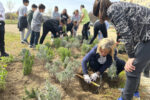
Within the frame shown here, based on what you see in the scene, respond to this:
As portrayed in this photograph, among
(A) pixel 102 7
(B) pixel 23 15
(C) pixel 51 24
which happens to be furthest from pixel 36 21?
(A) pixel 102 7

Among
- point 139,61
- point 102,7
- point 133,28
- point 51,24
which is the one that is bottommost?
point 139,61

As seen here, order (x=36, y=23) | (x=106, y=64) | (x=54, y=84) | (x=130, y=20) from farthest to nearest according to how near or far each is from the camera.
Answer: (x=36, y=23) < (x=106, y=64) < (x=54, y=84) < (x=130, y=20)

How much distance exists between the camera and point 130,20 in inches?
56.1

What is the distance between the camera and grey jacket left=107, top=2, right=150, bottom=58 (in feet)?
4.61

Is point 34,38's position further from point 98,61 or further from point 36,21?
point 98,61

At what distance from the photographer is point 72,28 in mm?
7223

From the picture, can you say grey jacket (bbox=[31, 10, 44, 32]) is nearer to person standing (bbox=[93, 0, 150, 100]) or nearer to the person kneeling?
the person kneeling

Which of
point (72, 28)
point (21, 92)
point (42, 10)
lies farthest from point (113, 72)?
point (72, 28)

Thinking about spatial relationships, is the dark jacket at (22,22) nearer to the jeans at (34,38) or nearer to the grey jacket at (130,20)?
the jeans at (34,38)

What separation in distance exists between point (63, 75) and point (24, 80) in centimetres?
80

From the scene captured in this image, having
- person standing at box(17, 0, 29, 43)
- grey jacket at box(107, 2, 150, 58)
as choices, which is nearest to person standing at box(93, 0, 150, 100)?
grey jacket at box(107, 2, 150, 58)

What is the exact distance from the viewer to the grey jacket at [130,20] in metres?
1.41

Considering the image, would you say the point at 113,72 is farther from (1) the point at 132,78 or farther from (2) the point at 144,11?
(2) the point at 144,11

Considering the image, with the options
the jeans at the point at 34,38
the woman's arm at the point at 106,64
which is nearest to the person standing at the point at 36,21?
the jeans at the point at 34,38
